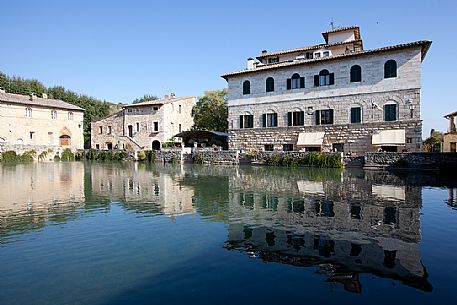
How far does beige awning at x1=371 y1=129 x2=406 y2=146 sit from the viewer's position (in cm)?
2441

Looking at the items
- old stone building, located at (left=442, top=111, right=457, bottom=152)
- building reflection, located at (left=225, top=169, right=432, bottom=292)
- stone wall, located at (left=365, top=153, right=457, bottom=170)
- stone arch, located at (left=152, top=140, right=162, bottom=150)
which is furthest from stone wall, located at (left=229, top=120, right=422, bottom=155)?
stone arch, located at (left=152, top=140, right=162, bottom=150)

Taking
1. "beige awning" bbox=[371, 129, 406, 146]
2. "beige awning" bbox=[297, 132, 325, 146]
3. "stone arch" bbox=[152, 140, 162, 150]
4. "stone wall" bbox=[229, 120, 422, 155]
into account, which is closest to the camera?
"beige awning" bbox=[371, 129, 406, 146]

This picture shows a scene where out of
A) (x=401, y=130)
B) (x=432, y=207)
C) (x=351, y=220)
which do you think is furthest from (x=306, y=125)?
(x=351, y=220)

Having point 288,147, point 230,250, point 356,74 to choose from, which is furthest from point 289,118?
point 230,250

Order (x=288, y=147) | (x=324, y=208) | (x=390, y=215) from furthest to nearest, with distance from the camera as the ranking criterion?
(x=288, y=147) < (x=324, y=208) < (x=390, y=215)

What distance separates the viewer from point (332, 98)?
91.6 ft

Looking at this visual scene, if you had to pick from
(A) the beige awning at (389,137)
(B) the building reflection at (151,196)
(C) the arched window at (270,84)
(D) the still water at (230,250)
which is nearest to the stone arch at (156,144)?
(C) the arched window at (270,84)

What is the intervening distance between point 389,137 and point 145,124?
3079 centimetres

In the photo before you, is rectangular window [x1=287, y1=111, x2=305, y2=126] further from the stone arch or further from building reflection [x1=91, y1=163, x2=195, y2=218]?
the stone arch

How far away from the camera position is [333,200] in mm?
10992

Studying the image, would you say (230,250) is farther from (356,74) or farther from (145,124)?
(145,124)

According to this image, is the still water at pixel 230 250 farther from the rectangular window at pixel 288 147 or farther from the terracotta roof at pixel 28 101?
the terracotta roof at pixel 28 101

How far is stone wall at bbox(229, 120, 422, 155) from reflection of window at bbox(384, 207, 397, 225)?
1792 centimetres

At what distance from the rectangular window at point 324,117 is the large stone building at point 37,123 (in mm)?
34081
